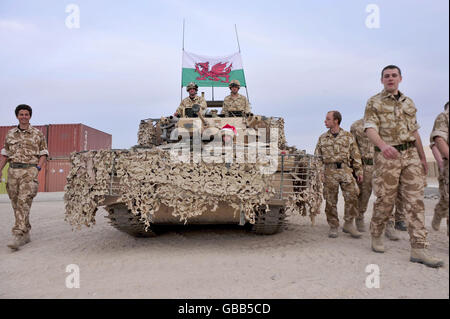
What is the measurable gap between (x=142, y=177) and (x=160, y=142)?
8.30ft

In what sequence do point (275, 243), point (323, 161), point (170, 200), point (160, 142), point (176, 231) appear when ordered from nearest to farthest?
point (170, 200), point (275, 243), point (323, 161), point (176, 231), point (160, 142)

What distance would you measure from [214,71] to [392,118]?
270 inches

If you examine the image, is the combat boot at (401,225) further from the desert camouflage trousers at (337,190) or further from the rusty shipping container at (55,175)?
the rusty shipping container at (55,175)

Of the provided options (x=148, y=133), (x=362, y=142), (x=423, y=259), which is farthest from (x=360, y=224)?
(x=148, y=133)

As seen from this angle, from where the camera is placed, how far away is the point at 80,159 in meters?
4.11

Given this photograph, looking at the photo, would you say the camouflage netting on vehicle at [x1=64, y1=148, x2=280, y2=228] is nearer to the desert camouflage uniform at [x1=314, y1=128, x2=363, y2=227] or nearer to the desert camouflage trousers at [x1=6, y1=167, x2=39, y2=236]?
the desert camouflage uniform at [x1=314, y1=128, x2=363, y2=227]

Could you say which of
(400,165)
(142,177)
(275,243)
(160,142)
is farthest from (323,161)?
(160,142)

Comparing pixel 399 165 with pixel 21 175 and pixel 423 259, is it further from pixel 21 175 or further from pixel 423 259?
pixel 21 175

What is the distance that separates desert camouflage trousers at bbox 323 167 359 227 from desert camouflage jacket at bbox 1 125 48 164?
425cm

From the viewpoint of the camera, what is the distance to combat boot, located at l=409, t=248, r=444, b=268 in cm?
296

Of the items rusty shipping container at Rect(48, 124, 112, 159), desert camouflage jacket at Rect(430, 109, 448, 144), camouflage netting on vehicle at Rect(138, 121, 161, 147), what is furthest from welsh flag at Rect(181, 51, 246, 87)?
rusty shipping container at Rect(48, 124, 112, 159)

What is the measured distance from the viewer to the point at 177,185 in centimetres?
369

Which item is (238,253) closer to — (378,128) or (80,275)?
(80,275)

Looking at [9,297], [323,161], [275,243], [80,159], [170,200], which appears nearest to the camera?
[9,297]
